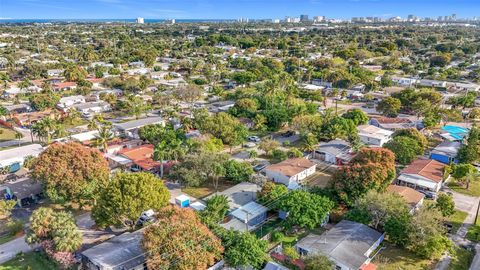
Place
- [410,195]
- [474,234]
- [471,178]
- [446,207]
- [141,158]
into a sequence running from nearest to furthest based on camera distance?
[474,234]
[446,207]
[410,195]
[471,178]
[141,158]

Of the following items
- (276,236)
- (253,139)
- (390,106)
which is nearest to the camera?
(276,236)

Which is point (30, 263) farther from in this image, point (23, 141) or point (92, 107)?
point (92, 107)

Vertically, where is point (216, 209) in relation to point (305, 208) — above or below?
below

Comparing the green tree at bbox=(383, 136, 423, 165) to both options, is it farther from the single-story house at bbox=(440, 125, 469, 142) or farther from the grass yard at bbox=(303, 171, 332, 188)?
the single-story house at bbox=(440, 125, 469, 142)

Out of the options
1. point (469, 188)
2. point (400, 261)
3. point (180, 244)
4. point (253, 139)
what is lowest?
point (400, 261)

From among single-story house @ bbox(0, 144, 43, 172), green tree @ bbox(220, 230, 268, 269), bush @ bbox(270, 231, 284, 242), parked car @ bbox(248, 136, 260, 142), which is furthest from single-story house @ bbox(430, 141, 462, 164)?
single-story house @ bbox(0, 144, 43, 172)

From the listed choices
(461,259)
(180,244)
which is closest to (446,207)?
(461,259)
